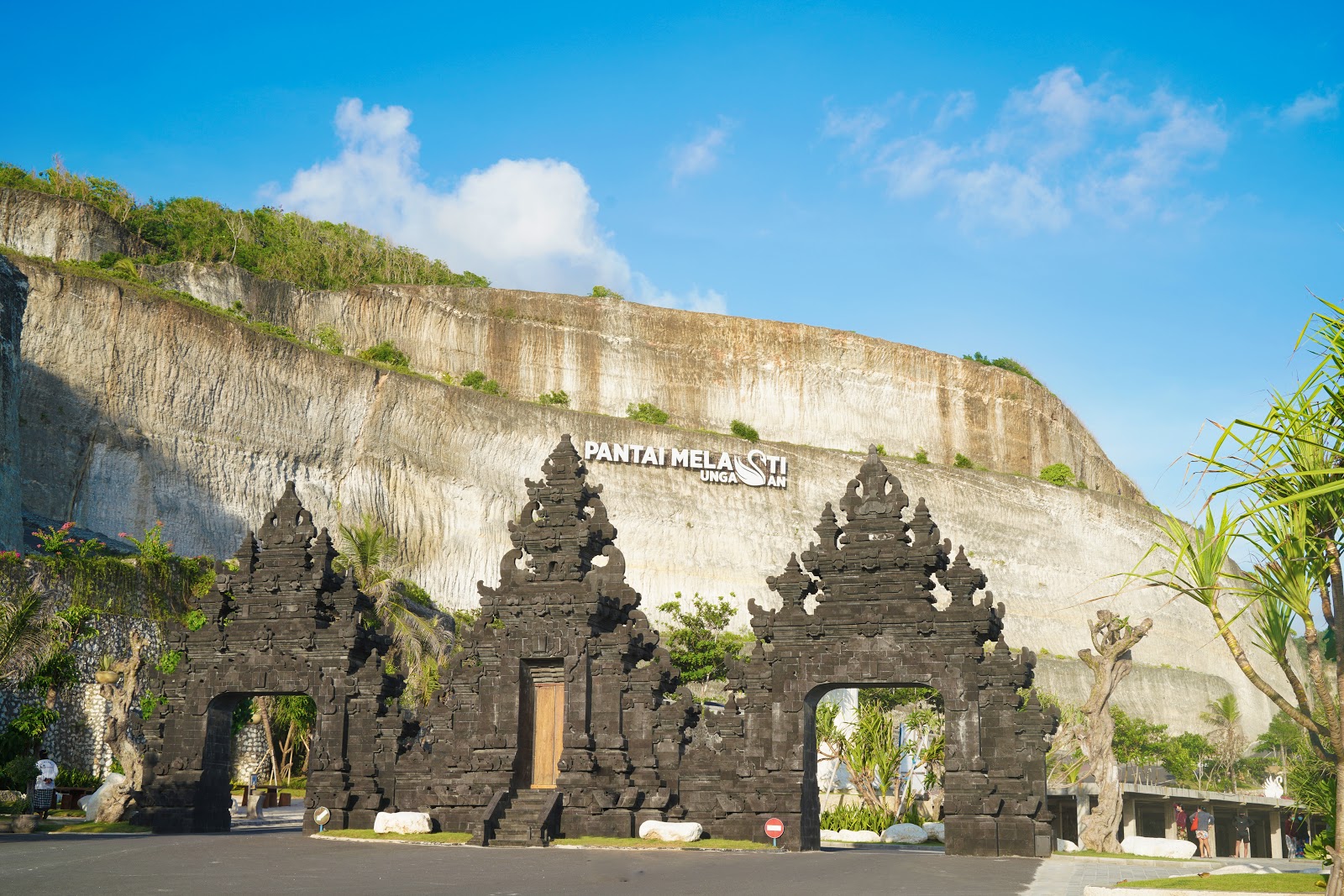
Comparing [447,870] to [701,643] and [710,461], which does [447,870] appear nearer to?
[701,643]

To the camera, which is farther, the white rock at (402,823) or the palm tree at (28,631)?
the palm tree at (28,631)

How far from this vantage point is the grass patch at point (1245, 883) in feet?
45.2

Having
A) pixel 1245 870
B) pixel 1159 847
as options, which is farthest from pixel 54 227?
pixel 1245 870

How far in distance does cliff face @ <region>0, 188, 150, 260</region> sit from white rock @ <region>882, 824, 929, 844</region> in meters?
53.3

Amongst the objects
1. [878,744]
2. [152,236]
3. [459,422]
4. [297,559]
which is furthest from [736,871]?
[152,236]

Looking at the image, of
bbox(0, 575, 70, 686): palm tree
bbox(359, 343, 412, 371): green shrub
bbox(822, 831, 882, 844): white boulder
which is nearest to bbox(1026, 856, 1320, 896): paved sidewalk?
bbox(822, 831, 882, 844): white boulder

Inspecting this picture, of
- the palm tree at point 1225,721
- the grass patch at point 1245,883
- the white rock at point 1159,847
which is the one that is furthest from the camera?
the palm tree at point 1225,721

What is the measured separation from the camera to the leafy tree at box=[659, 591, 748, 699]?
54625mm

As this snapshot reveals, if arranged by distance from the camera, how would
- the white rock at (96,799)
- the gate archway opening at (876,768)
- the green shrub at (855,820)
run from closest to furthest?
the white rock at (96,799) → the green shrub at (855,820) → the gate archway opening at (876,768)

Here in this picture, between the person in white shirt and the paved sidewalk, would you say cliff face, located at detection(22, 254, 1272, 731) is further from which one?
the paved sidewalk

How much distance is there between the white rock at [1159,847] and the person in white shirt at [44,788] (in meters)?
21.9

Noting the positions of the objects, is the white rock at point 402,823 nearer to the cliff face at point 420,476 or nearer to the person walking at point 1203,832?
the person walking at point 1203,832

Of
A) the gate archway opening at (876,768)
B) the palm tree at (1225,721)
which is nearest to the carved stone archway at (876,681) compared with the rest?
the gate archway opening at (876,768)

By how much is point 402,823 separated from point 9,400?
24740 mm
